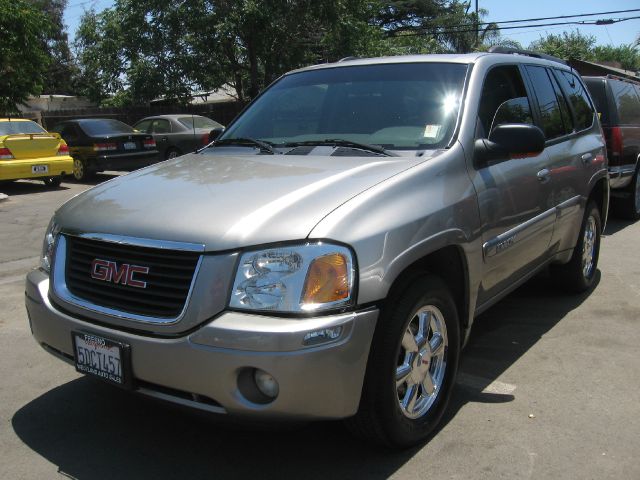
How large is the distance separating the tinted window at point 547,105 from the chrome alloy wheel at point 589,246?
92 centimetres

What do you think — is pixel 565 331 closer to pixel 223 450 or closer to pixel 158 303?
pixel 223 450

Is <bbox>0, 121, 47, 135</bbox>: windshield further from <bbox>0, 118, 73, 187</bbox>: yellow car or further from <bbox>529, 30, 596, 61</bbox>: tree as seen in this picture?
<bbox>529, 30, 596, 61</bbox>: tree

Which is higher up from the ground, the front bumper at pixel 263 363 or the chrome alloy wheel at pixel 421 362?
the front bumper at pixel 263 363

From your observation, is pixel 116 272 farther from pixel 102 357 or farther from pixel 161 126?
pixel 161 126

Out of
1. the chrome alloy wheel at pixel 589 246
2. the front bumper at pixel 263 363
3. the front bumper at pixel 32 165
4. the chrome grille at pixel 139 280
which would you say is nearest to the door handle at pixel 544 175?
the chrome alloy wheel at pixel 589 246

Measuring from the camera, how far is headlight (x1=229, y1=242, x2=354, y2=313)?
8.20ft

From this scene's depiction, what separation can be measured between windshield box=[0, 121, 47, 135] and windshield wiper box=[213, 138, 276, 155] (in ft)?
33.6

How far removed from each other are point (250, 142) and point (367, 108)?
0.75 metres

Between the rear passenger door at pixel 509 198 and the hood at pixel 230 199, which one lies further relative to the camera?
the rear passenger door at pixel 509 198

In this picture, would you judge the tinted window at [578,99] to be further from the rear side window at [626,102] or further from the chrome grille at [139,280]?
the chrome grille at [139,280]

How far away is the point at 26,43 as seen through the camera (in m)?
16.0

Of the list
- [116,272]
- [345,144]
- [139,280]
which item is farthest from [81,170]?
[139,280]

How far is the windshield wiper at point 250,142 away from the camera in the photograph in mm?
3822

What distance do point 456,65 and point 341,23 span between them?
59.1 ft
